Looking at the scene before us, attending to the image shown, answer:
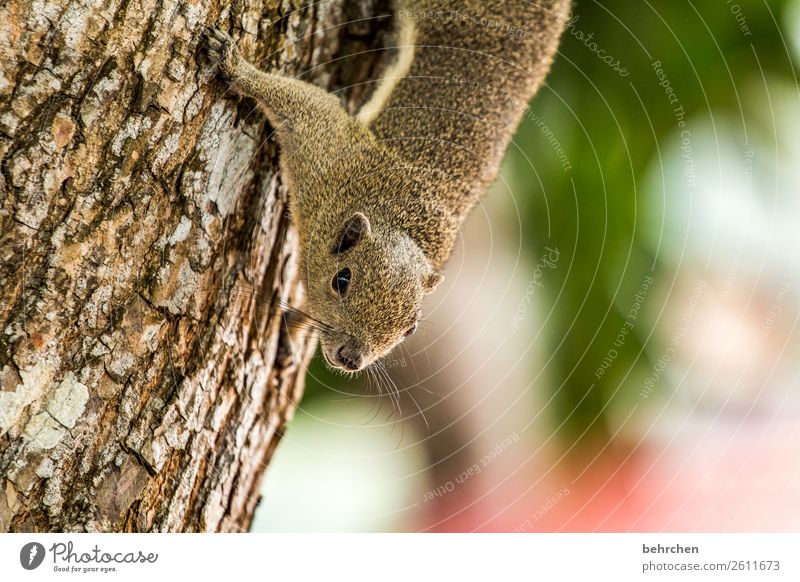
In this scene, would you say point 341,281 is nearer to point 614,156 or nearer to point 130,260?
point 130,260

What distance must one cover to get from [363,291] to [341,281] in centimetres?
10

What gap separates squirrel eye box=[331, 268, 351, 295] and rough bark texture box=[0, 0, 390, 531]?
23cm

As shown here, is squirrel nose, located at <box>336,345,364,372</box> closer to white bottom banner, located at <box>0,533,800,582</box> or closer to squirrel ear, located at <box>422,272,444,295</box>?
squirrel ear, located at <box>422,272,444,295</box>

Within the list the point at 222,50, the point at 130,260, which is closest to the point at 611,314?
the point at 222,50

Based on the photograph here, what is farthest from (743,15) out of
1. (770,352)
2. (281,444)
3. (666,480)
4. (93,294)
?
(93,294)

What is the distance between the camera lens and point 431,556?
85.7 inches

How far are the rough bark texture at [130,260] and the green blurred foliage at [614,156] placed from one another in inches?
63.1

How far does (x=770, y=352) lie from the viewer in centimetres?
333

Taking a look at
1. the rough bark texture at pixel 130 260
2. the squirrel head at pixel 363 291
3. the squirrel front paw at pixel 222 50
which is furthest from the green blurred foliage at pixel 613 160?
the squirrel front paw at pixel 222 50

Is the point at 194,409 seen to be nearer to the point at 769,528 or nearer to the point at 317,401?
the point at 317,401

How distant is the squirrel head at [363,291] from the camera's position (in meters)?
2.37

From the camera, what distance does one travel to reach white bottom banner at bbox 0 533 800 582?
78.0 inches

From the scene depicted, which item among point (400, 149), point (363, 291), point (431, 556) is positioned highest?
point (400, 149)

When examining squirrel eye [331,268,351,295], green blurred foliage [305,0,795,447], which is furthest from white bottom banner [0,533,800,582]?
green blurred foliage [305,0,795,447]
